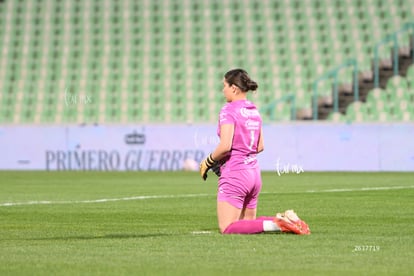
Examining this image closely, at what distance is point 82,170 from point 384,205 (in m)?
17.8

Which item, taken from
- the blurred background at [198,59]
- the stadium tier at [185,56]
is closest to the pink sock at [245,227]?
the blurred background at [198,59]

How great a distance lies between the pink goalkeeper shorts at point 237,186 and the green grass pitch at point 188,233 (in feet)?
1.28

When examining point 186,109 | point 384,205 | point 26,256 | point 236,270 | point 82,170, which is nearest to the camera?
point 236,270

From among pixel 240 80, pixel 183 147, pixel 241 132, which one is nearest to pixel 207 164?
pixel 241 132

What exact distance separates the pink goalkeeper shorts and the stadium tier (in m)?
22.3

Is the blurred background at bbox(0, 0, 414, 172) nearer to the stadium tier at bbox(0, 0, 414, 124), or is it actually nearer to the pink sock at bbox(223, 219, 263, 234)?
the stadium tier at bbox(0, 0, 414, 124)

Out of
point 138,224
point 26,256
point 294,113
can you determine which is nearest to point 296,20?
point 294,113

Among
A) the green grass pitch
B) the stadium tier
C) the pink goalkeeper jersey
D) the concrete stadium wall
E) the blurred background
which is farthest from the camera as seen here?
the stadium tier

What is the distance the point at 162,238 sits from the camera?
11.5m

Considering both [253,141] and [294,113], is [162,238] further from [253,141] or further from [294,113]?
[294,113]

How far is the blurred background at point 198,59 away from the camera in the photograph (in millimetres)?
35156

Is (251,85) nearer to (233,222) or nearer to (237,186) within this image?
(237,186)

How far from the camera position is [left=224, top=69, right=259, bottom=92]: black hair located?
12186mm

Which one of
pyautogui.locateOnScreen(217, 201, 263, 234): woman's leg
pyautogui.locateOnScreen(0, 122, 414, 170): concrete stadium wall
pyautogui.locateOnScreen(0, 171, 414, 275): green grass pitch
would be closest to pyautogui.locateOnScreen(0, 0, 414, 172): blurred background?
pyautogui.locateOnScreen(0, 122, 414, 170): concrete stadium wall
